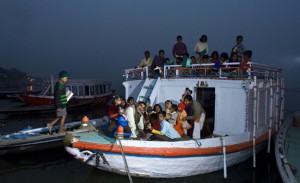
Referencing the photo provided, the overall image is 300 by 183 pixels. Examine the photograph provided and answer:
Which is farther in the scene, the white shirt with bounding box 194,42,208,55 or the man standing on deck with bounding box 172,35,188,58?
the man standing on deck with bounding box 172,35,188,58

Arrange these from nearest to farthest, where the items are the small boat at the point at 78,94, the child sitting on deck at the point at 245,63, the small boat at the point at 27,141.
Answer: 1. the child sitting on deck at the point at 245,63
2. the small boat at the point at 27,141
3. the small boat at the point at 78,94

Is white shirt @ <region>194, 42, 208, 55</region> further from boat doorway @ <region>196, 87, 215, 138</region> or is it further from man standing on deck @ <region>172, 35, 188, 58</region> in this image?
boat doorway @ <region>196, 87, 215, 138</region>

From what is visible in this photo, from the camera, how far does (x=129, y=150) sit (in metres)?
6.19

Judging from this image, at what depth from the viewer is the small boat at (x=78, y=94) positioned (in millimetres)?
25391

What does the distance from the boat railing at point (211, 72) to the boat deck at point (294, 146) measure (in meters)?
2.85

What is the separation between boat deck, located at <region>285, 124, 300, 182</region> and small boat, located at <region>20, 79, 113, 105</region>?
2176 cm

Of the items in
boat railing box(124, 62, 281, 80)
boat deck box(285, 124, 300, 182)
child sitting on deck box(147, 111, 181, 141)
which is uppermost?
boat railing box(124, 62, 281, 80)

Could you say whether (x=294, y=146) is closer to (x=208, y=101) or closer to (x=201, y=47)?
(x=208, y=101)

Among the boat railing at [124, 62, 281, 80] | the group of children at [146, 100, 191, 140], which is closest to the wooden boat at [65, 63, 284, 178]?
the boat railing at [124, 62, 281, 80]

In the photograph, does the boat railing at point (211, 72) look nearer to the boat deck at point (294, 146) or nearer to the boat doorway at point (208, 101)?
the boat doorway at point (208, 101)

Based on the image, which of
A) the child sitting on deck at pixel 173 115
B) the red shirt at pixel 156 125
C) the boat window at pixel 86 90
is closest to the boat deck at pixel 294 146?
the child sitting on deck at pixel 173 115

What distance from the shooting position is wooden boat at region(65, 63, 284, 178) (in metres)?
6.34

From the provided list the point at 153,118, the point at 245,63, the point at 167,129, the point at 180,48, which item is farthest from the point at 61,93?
the point at 180,48

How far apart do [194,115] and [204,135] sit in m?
1.73
